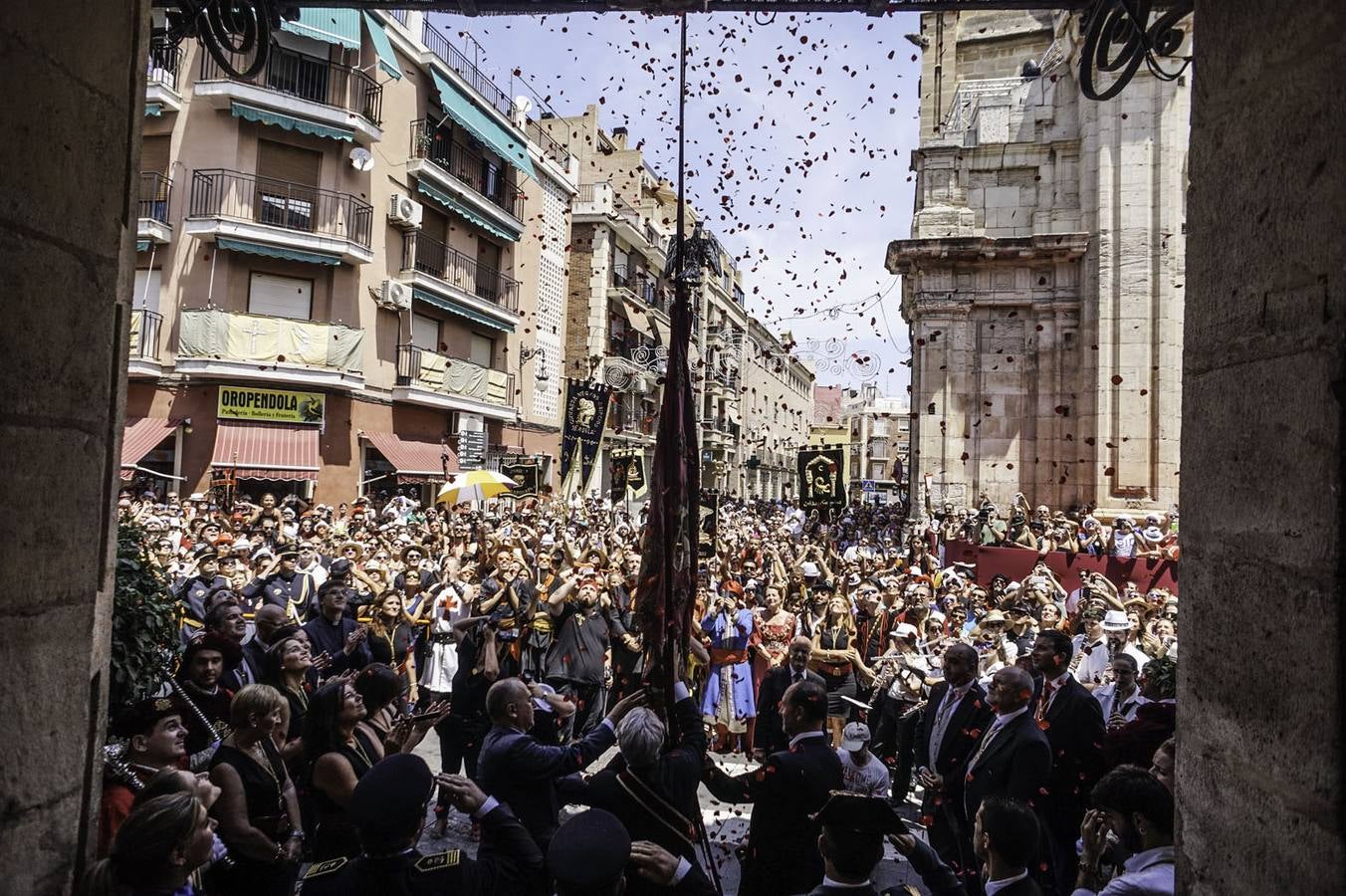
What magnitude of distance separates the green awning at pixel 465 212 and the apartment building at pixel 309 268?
186mm

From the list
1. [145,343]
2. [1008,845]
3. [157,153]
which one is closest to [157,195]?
[157,153]

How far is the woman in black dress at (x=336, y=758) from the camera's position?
3.78 meters

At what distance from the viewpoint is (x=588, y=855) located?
2660 millimetres

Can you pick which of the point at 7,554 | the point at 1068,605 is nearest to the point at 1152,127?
the point at 1068,605

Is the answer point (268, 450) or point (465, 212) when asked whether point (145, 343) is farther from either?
point (465, 212)

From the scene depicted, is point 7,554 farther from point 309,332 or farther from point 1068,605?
point 309,332

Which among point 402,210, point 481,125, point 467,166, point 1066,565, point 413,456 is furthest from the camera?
point 467,166

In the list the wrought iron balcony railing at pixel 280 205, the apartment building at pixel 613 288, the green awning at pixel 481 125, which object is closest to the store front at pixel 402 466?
the wrought iron balcony railing at pixel 280 205

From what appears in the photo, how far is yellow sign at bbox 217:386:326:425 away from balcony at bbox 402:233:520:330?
5.02m

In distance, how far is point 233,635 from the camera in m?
5.52

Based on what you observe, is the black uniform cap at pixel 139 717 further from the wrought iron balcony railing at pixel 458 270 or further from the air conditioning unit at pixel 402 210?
the wrought iron balcony railing at pixel 458 270

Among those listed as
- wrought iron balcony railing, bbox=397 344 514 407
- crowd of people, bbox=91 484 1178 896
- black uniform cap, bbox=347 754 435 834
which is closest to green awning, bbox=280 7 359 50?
wrought iron balcony railing, bbox=397 344 514 407

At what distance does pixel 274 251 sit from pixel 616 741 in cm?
2032

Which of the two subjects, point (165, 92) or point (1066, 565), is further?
point (165, 92)
